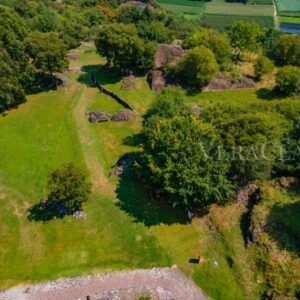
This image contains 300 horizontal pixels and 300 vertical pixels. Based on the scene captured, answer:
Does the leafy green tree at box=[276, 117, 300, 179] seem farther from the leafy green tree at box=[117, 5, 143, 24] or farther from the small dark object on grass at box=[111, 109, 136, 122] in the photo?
the leafy green tree at box=[117, 5, 143, 24]

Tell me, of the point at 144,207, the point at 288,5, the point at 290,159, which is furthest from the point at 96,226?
the point at 288,5

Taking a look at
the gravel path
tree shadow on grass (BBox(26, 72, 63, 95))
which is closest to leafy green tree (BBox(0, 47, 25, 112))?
tree shadow on grass (BBox(26, 72, 63, 95))

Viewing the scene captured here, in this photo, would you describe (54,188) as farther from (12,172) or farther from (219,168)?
(219,168)

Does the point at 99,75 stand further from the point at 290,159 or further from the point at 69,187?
the point at 290,159

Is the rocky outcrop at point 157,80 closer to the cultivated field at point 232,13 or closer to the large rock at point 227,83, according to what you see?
the large rock at point 227,83

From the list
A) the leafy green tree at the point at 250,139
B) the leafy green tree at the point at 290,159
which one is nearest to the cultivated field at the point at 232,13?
the leafy green tree at the point at 250,139
